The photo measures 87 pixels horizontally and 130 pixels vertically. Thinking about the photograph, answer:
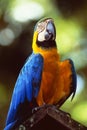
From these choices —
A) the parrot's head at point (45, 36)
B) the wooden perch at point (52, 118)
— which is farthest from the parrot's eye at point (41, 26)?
the wooden perch at point (52, 118)

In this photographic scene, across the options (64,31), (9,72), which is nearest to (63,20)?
(64,31)

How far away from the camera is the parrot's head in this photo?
2066 mm

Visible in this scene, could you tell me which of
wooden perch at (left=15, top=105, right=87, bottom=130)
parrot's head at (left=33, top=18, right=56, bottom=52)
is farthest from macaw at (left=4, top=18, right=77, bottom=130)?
wooden perch at (left=15, top=105, right=87, bottom=130)

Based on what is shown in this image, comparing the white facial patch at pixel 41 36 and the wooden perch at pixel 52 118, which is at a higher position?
the white facial patch at pixel 41 36

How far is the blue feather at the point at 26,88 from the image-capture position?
5.93 feet

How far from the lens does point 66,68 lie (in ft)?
6.68

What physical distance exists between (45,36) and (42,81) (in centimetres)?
23

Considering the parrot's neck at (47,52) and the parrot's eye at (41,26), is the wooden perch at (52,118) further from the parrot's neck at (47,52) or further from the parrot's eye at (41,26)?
the parrot's eye at (41,26)

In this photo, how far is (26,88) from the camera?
1913 mm

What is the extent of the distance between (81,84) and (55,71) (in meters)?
1.20

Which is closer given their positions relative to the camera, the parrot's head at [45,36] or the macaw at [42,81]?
the macaw at [42,81]

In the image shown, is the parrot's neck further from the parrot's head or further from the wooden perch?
the wooden perch

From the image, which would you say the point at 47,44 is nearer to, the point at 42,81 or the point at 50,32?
the point at 50,32

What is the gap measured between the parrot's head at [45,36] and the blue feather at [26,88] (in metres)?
0.07
